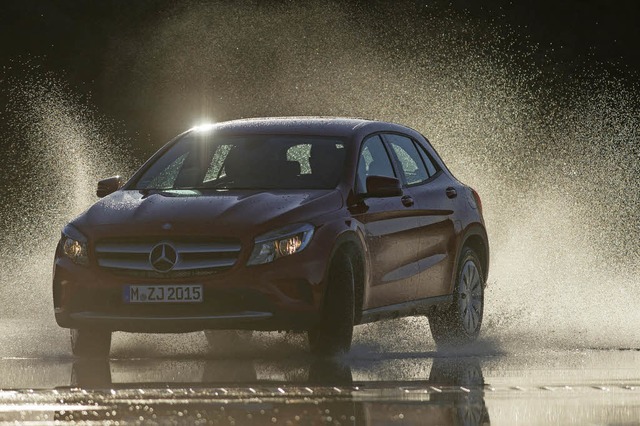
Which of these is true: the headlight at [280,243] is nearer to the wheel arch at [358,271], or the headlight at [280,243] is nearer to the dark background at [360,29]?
the wheel arch at [358,271]

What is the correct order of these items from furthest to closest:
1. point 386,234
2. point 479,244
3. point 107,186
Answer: point 479,244
point 107,186
point 386,234

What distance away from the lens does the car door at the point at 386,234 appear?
43.2 feet

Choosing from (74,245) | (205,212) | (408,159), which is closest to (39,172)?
(408,159)

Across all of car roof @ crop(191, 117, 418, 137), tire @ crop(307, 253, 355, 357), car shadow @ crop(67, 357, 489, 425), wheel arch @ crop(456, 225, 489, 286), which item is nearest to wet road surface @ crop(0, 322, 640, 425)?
car shadow @ crop(67, 357, 489, 425)

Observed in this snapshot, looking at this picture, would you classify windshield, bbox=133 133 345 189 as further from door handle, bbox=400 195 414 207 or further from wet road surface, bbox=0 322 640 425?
wet road surface, bbox=0 322 640 425

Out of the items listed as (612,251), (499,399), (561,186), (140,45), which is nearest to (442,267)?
(499,399)

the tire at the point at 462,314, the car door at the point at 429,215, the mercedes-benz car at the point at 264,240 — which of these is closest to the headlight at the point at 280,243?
the mercedes-benz car at the point at 264,240

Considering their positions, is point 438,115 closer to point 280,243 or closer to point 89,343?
point 89,343

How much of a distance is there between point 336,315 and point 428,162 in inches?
123

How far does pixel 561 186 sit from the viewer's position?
3956cm

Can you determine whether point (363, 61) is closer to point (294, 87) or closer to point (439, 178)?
point (294, 87)

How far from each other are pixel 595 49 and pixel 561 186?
44.5 feet

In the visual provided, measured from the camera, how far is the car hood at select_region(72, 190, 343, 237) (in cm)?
1226

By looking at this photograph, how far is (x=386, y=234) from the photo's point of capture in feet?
44.2
